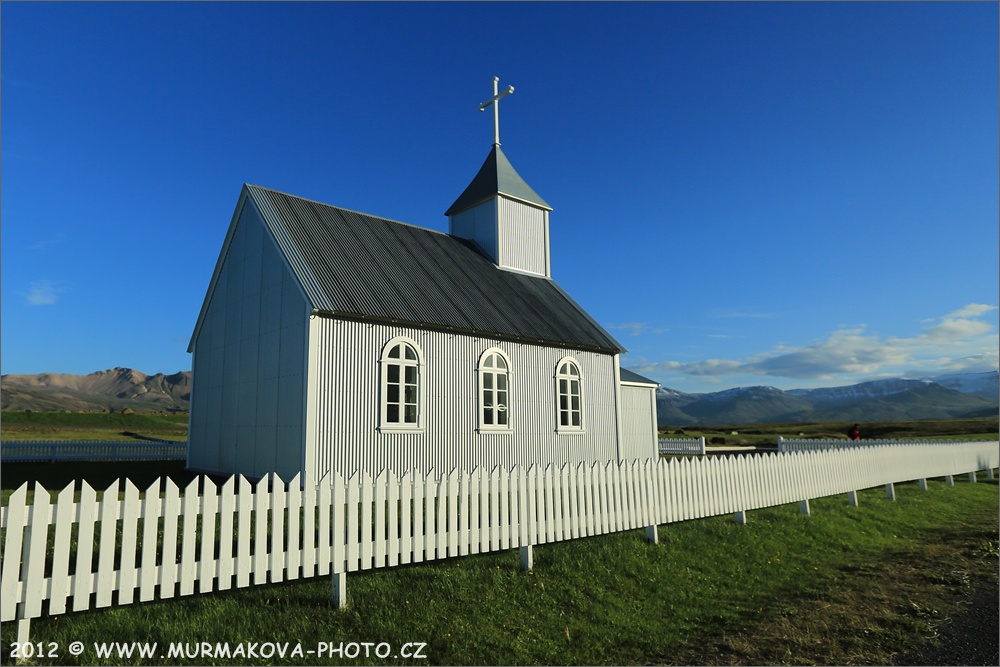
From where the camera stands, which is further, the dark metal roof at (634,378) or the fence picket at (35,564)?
the dark metal roof at (634,378)

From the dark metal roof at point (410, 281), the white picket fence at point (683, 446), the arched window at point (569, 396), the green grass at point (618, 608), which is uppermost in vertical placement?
the dark metal roof at point (410, 281)

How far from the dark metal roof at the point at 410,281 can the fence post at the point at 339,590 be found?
813 cm

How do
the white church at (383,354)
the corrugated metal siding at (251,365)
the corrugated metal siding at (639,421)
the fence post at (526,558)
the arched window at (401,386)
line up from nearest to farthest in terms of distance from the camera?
the fence post at (526,558) → the white church at (383,354) → the corrugated metal siding at (251,365) → the arched window at (401,386) → the corrugated metal siding at (639,421)

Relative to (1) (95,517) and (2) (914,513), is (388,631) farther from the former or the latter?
(2) (914,513)

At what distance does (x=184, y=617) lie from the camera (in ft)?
19.6

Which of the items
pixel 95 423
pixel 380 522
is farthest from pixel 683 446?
pixel 95 423

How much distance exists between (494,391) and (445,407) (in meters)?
1.80

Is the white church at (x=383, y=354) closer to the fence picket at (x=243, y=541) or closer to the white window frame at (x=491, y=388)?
the white window frame at (x=491, y=388)

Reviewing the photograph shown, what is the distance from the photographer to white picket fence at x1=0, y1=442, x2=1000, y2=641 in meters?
5.34

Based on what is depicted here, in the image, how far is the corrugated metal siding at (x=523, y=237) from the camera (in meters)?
22.8

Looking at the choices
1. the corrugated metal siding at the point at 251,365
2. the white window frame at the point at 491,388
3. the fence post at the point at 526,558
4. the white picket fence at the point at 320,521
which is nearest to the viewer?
the white picket fence at the point at 320,521

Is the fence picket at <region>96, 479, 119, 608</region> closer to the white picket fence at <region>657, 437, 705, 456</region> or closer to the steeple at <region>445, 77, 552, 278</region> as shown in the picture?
the steeple at <region>445, 77, 552, 278</region>

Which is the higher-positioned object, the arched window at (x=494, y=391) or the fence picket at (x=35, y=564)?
the arched window at (x=494, y=391)

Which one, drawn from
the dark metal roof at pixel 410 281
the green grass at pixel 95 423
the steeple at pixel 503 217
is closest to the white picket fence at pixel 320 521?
the dark metal roof at pixel 410 281
